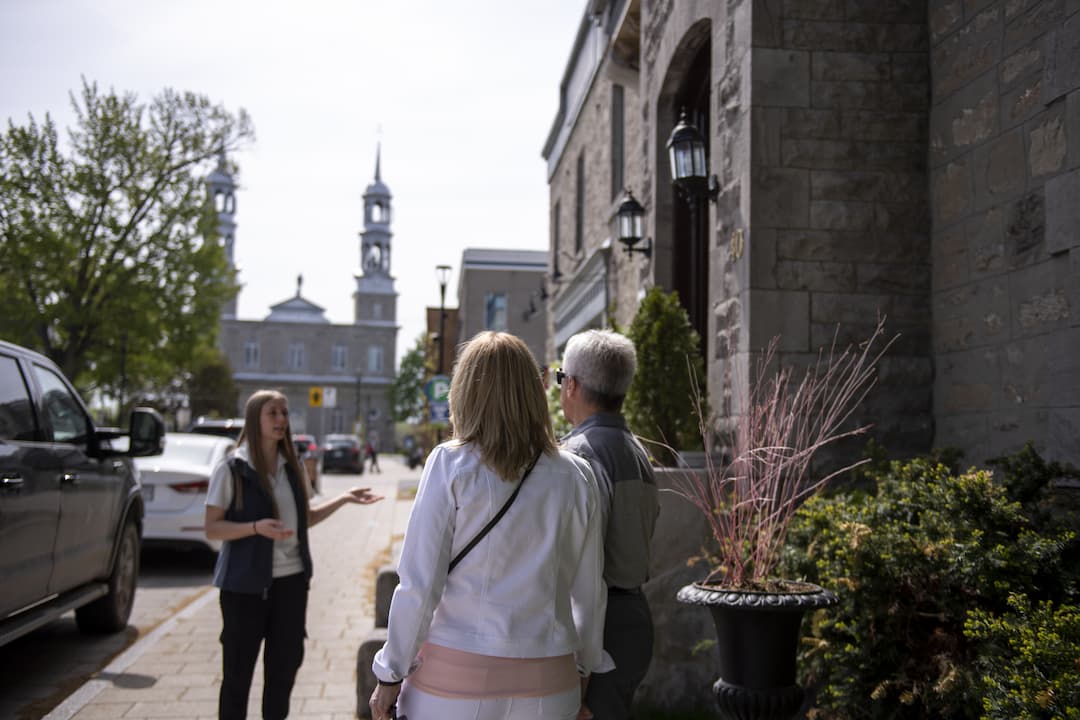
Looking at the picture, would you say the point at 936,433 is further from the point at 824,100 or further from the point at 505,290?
the point at 505,290

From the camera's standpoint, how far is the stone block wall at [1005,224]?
5211 millimetres

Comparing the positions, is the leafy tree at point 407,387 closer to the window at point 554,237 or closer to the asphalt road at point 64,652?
the window at point 554,237

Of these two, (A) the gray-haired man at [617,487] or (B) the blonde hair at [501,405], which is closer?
(B) the blonde hair at [501,405]

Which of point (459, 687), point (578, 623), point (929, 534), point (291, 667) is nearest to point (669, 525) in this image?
point (929, 534)

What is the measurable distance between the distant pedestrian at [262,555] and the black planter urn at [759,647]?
66.3 inches

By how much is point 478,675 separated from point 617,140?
12921mm

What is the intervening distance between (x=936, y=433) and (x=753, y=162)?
7.15ft

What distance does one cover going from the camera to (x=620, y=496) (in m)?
3.39

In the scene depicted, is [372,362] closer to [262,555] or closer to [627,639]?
[262,555]

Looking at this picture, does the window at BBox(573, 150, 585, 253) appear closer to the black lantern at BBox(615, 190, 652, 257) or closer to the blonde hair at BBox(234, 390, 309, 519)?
the black lantern at BBox(615, 190, 652, 257)

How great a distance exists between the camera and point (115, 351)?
2452 cm

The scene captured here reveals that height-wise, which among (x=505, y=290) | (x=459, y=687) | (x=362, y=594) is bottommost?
(x=362, y=594)

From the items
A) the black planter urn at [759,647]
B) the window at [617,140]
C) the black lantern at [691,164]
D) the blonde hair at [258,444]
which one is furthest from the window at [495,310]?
the black planter urn at [759,647]

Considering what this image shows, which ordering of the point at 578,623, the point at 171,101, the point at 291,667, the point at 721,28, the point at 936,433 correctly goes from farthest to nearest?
1. the point at 171,101
2. the point at 721,28
3. the point at 936,433
4. the point at 291,667
5. the point at 578,623
